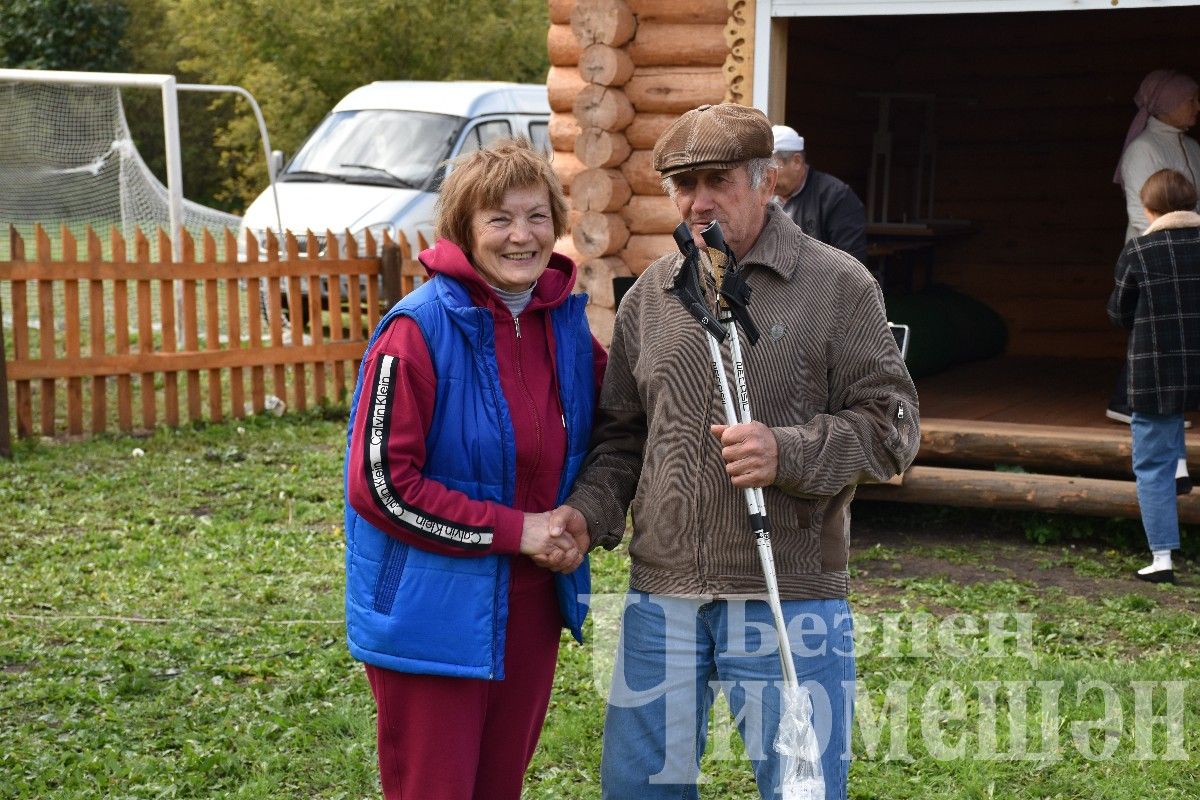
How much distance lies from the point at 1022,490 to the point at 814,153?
389 cm

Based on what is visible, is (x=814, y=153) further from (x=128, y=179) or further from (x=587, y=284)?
(x=128, y=179)

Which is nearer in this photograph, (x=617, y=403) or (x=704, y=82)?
(x=617, y=403)

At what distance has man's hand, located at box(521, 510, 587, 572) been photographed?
279 cm

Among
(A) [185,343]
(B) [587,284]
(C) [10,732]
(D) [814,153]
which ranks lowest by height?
(C) [10,732]

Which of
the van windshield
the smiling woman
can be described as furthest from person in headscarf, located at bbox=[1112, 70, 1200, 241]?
the van windshield

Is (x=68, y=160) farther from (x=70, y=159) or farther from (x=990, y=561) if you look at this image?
(x=990, y=561)

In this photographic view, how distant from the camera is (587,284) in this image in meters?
7.81

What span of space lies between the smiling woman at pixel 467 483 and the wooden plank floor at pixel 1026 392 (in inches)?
209

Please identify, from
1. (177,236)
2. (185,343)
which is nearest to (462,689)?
(185,343)

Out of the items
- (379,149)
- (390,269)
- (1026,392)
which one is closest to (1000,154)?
(1026,392)

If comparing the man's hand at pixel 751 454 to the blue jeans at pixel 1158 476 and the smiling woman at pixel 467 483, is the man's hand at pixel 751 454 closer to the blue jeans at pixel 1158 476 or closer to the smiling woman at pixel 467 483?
the smiling woman at pixel 467 483

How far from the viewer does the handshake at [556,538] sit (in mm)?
2789

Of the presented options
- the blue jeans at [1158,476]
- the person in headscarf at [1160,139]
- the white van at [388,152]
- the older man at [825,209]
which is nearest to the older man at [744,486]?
the older man at [825,209]

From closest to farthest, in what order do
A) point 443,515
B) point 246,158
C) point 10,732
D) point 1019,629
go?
point 443,515 → point 10,732 → point 1019,629 → point 246,158
